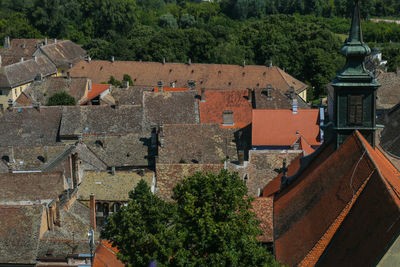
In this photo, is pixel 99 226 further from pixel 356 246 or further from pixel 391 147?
pixel 356 246

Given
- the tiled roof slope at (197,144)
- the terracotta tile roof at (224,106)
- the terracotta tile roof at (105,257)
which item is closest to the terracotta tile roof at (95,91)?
the terracotta tile roof at (224,106)

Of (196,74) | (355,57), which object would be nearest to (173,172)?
(355,57)

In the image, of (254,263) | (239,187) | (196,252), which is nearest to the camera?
(254,263)

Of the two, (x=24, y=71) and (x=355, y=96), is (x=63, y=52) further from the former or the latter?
(x=355, y=96)

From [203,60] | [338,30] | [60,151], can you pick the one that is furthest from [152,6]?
[60,151]

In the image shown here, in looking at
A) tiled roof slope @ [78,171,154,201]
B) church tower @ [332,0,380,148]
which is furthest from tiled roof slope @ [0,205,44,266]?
church tower @ [332,0,380,148]

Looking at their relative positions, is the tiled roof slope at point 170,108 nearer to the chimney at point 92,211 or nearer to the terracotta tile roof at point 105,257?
the chimney at point 92,211
